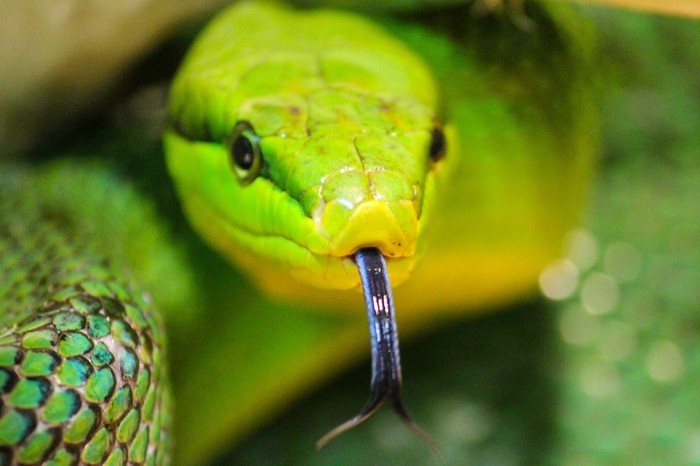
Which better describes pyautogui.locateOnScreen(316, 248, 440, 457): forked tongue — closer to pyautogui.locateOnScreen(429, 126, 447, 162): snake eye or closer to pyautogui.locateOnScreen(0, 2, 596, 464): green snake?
pyautogui.locateOnScreen(0, 2, 596, 464): green snake

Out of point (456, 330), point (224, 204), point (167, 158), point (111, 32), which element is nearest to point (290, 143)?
point (224, 204)

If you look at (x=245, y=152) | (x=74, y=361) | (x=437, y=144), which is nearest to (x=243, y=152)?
(x=245, y=152)

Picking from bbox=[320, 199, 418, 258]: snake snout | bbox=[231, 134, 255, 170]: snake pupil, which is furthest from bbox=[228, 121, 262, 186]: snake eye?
bbox=[320, 199, 418, 258]: snake snout

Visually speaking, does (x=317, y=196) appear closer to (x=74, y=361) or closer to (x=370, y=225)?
(x=370, y=225)

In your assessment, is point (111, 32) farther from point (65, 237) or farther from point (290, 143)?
point (290, 143)

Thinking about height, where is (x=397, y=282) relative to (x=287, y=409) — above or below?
above

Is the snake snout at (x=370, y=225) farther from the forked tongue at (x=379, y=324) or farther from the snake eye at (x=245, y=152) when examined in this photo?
the snake eye at (x=245, y=152)

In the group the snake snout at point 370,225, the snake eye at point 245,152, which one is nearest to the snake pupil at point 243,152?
the snake eye at point 245,152
